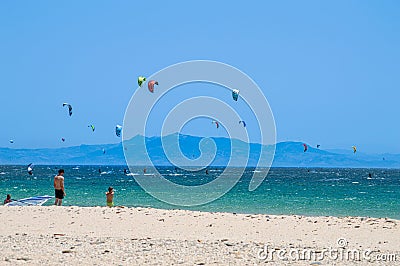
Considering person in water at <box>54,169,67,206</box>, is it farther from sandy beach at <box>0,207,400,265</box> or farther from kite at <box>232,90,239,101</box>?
kite at <box>232,90,239,101</box>

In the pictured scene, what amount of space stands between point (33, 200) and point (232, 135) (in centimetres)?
750

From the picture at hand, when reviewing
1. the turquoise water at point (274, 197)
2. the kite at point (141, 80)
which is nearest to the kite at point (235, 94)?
the kite at point (141, 80)

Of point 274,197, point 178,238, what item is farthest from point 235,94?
point 274,197

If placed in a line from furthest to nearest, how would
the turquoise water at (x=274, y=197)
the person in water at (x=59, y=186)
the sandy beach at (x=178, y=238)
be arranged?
the turquoise water at (x=274, y=197) → the person in water at (x=59, y=186) → the sandy beach at (x=178, y=238)

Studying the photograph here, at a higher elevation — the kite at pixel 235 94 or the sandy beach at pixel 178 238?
the kite at pixel 235 94

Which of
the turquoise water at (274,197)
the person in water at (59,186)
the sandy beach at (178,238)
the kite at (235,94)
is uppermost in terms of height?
the kite at (235,94)

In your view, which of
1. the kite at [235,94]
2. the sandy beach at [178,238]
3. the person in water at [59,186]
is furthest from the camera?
the kite at [235,94]

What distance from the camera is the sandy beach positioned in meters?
8.83

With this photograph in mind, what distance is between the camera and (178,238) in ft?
38.0

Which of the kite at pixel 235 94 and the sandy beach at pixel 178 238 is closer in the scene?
the sandy beach at pixel 178 238

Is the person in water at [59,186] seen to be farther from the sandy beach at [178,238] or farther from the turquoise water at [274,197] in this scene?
the turquoise water at [274,197]

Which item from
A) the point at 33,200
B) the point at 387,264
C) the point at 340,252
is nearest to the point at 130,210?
the point at 33,200

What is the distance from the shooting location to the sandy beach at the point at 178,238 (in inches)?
348

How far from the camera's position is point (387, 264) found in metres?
8.68
